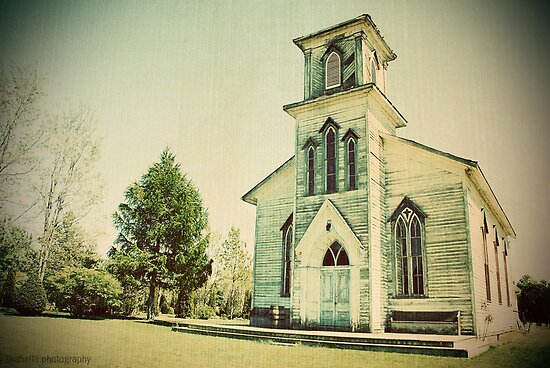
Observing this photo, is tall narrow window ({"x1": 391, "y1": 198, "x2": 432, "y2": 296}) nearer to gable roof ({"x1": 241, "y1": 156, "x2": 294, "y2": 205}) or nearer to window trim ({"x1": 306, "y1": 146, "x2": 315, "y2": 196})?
window trim ({"x1": 306, "y1": 146, "x2": 315, "y2": 196})

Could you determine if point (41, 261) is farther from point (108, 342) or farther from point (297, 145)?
point (297, 145)

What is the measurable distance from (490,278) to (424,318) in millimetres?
4518

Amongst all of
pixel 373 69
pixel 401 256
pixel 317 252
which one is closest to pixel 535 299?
pixel 401 256

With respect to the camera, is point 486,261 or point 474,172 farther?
point 486,261

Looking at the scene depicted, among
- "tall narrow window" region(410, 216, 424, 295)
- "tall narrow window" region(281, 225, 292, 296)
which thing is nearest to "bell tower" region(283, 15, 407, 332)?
"tall narrow window" region(410, 216, 424, 295)

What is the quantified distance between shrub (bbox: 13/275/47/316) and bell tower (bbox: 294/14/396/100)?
16.0 metres

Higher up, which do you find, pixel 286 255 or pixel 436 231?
pixel 436 231

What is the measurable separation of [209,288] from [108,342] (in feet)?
66.4

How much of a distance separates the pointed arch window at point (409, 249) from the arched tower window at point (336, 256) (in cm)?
188

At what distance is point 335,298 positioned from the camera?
16.1m

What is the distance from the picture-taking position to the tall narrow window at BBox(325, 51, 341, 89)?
1830 cm

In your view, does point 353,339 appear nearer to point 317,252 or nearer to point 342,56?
point 317,252

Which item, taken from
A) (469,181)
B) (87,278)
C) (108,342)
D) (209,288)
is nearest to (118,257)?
(87,278)

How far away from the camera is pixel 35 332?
48.9 ft
